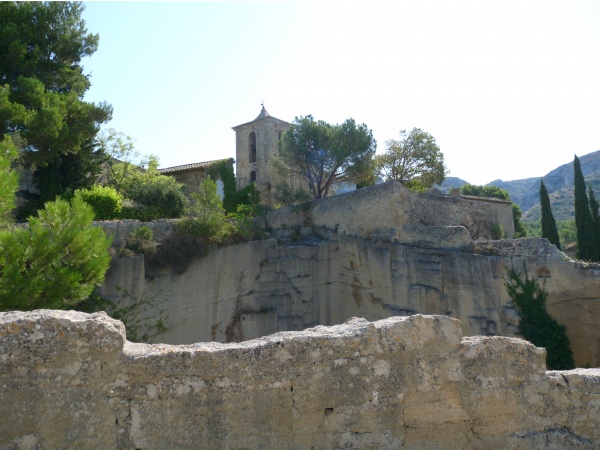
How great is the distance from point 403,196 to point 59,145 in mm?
10856

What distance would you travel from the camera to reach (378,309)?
16.5m

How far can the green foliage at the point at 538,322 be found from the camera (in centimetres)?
1334

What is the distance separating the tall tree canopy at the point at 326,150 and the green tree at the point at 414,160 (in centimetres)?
336

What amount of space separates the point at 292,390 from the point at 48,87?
17.4m

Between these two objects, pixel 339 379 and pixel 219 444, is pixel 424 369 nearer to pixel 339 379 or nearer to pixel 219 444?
pixel 339 379

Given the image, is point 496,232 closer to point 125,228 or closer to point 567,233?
point 125,228

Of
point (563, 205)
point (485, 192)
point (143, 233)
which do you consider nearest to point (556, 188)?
point (563, 205)

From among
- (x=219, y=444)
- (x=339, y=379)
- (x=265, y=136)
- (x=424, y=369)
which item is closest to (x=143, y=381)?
(x=219, y=444)

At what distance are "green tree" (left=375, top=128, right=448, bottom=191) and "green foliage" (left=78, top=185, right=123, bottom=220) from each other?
13.9 m

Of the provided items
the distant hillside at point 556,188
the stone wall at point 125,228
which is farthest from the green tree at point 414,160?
the distant hillside at point 556,188

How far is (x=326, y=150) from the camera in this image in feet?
79.2

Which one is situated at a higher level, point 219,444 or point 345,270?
point 345,270

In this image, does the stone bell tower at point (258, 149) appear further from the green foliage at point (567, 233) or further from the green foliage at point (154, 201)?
the green foliage at point (567, 233)

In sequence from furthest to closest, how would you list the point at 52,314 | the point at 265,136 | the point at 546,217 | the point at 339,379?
the point at 265,136 < the point at 546,217 < the point at 339,379 < the point at 52,314
